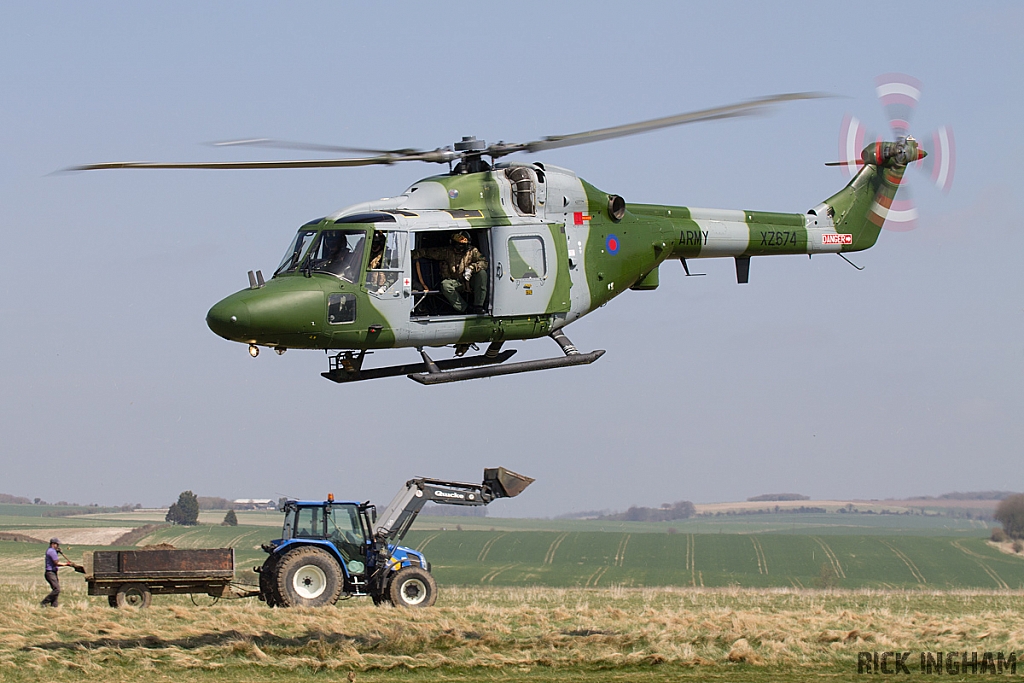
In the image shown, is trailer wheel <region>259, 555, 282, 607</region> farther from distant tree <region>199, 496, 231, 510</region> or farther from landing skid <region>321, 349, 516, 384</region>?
distant tree <region>199, 496, 231, 510</region>

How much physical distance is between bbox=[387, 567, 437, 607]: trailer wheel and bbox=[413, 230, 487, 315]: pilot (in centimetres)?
529

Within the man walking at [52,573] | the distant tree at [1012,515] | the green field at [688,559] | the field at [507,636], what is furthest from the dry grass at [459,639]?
the distant tree at [1012,515]

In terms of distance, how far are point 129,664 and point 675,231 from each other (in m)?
9.30

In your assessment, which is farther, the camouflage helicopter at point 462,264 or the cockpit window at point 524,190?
the cockpit window at point 524,190

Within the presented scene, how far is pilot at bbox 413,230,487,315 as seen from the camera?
564 inches

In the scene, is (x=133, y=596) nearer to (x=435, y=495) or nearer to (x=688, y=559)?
(x=435, y=495)

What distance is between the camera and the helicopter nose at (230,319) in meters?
12.4

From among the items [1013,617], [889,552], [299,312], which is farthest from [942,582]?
[299,312]

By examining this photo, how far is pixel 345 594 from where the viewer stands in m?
18.1

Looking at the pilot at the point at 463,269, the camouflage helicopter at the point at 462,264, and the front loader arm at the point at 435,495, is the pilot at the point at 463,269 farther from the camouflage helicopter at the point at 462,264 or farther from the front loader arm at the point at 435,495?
the front loader arm at the point at 435,495

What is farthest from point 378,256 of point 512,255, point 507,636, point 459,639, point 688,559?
point 688,559

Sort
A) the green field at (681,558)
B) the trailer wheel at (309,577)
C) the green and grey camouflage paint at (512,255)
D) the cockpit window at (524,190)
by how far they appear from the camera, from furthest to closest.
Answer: the green field at (681,558)
the trailer wheel at (309,577)
the cockpit window at (524,190)
the green and grey camouflage paint at (512,255)

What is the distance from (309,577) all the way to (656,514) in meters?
121

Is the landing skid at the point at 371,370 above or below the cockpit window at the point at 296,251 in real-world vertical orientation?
below
